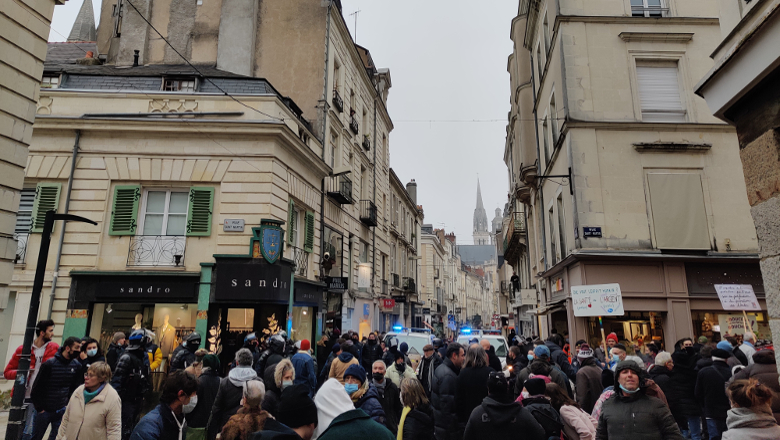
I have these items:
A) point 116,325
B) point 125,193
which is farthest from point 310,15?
point 116,325

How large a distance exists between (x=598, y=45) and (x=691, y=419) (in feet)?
36.6

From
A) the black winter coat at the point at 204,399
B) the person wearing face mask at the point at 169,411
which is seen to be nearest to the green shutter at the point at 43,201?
the black winter coat at the point at 204,399

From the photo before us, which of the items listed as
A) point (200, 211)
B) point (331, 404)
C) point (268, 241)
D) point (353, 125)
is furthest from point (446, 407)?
point (353, 125)

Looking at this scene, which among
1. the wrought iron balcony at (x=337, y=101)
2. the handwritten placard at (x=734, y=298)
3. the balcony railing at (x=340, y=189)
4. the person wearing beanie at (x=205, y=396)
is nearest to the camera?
the person wearing beanie at (x=205, y=396)

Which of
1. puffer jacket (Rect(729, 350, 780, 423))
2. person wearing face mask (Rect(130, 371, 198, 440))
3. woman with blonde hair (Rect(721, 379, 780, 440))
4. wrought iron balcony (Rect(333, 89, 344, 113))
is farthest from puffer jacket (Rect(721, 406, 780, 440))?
wrought iron balcony (Rect(333, 89, 344, 113))

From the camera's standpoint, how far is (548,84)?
17.0 metres

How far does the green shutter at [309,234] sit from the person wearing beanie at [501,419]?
13.4m

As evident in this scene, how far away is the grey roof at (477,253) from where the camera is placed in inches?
5650

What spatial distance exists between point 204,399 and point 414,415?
2718 millimetres

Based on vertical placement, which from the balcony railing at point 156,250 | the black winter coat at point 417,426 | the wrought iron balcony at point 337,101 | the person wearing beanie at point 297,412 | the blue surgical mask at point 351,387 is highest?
the wrought iron balcony at point 337,101

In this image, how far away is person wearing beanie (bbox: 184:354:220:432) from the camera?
579 cm

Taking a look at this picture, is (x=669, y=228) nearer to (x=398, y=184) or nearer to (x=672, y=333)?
(x=672, y=333)

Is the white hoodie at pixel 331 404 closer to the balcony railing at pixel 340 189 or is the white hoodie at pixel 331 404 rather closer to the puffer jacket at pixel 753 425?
the puffer jacket at pixel 753 425

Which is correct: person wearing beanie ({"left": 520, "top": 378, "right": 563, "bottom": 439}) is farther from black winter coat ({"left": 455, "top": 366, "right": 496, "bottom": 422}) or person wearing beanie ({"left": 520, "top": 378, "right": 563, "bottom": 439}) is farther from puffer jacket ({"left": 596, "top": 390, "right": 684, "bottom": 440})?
black winter coat ({"left": 455, "top": 366, "right": 496, "bottom": 422})
